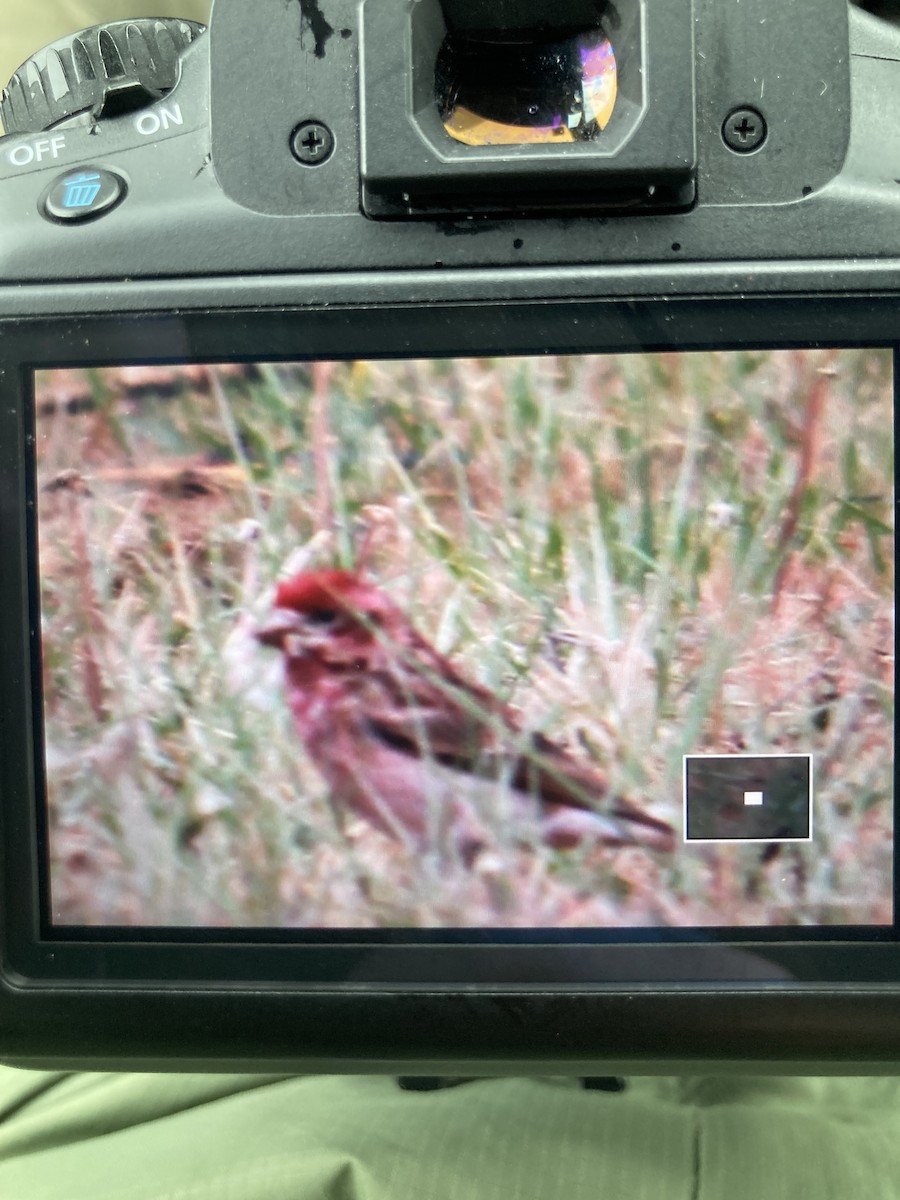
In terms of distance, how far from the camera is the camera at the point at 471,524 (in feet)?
1.04

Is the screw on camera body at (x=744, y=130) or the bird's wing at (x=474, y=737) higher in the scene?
the screw on camera body at (x=744, y=130)

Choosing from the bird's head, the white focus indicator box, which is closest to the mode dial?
the bird's head

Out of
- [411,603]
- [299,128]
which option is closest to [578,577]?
[411,603]

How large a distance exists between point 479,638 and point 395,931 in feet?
0.31

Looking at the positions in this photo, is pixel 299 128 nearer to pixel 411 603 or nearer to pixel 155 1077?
pixel 411 603

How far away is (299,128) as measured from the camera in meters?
0.32

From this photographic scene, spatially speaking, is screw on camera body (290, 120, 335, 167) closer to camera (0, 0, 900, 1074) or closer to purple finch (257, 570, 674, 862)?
camera (0, 0, 900, 1074)

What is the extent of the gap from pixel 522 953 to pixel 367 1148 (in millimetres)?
97

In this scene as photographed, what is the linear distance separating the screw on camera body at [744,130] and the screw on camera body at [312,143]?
0.38 feet

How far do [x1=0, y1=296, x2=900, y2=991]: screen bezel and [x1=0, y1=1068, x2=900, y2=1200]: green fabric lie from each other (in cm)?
7

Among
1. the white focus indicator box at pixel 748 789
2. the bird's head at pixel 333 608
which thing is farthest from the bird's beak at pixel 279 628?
the white focus indicator box at pixel 748 789

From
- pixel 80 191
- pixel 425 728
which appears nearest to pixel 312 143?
pixel 80 191

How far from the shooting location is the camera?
1.04 ft

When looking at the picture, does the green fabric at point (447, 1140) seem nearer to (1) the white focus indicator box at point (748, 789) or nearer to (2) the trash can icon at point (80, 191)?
(1) the white focus indicator box at point (748, 789)
